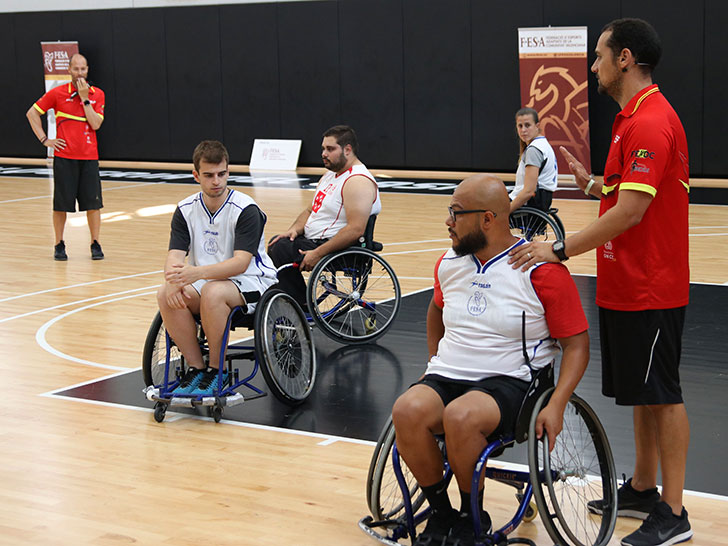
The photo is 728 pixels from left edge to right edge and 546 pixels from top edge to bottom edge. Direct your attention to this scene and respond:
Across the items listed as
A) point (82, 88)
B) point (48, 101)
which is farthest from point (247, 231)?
point (48, 101)

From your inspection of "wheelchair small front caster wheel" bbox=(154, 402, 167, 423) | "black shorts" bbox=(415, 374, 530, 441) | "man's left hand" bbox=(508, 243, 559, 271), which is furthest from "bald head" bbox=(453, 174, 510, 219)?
"wheelchair small front caster wheel" bbox=(154, 402, 167, 423)

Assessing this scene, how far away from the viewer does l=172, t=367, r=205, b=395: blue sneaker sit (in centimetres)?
422

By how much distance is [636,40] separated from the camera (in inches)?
114

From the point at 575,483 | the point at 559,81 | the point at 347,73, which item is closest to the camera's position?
the point at 575,483

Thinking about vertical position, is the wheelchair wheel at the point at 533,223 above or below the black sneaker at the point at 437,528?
above

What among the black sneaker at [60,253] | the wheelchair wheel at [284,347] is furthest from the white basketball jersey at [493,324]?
the black sneaker at [60,253]

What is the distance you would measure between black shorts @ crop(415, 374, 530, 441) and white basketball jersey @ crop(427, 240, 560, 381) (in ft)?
0.06

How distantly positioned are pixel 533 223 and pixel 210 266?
367 centimetres

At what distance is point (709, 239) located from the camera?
8383 millimetres

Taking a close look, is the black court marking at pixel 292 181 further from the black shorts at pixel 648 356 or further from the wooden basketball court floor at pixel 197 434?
the black shorts at pixel 648 356

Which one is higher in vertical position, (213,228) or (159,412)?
(213,228)

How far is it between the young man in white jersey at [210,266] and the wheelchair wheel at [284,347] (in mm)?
110

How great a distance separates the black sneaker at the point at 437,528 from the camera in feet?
8.76

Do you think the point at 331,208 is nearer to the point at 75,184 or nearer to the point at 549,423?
the point at 549,423
